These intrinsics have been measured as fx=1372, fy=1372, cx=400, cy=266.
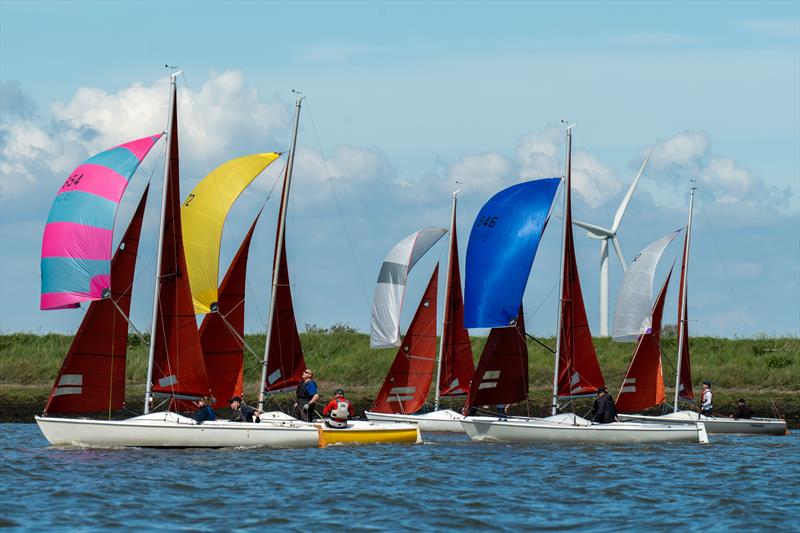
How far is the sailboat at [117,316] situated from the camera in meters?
35.6

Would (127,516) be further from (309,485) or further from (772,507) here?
(772,507)

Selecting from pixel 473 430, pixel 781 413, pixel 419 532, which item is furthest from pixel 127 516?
pixel 781 413

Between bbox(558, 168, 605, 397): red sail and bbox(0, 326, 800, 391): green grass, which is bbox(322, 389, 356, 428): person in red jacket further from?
bbox(0, 326, 800, 391): green grass

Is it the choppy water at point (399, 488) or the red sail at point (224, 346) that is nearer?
the choppy water at point (399, 488)

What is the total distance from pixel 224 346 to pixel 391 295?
11.5m

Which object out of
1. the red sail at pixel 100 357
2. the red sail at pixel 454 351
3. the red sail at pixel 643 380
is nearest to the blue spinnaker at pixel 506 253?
the red sail at pixel 454 351

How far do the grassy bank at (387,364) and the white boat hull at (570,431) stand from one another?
1405cm

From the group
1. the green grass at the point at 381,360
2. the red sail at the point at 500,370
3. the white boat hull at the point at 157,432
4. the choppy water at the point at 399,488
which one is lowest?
the choppy water at the point at 399,488

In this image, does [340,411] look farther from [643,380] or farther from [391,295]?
[643,380]

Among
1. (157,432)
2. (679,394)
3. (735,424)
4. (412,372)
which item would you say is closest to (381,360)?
(412,372)

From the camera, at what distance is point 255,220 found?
4462 cm

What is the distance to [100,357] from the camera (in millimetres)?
37219

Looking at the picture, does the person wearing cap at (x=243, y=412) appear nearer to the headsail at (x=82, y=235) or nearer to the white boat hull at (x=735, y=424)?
the headsail at (x=82, y=235)

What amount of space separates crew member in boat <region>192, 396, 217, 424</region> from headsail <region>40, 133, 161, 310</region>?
4.78 m
